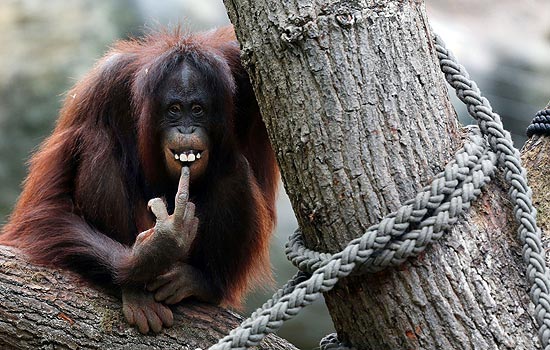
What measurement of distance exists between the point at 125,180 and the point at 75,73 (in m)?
4.47

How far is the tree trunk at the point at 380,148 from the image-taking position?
6.11ft

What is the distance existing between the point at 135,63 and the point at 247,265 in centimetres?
89

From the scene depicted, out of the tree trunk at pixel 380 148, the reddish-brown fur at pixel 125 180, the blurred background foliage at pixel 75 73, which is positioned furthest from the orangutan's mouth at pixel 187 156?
the blurred background foliage at pixel 75 73

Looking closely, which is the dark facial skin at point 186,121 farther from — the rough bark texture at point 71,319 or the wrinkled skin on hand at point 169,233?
the rough bark texture at point 71,319

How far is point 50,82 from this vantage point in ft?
23.3

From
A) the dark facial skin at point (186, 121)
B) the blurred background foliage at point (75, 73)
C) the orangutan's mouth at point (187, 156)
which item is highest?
the blurred background foliage at point (75, 73)

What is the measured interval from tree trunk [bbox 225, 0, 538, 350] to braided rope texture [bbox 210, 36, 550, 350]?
0.06 metres

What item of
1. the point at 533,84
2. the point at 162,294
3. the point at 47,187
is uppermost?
the point at 533,84

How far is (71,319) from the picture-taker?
2406mm

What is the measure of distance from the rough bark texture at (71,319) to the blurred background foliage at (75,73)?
4.44 meters

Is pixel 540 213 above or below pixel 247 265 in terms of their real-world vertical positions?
below

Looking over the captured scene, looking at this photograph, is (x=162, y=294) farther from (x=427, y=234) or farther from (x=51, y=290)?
(x=427, y=234)

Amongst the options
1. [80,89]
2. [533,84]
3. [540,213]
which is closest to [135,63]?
[80,89]

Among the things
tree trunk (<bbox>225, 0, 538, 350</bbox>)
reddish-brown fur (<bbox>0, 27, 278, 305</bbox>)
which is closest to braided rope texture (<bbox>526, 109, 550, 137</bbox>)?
tree trunk (<bbox>225, 0, 538, 350</bbox>)
